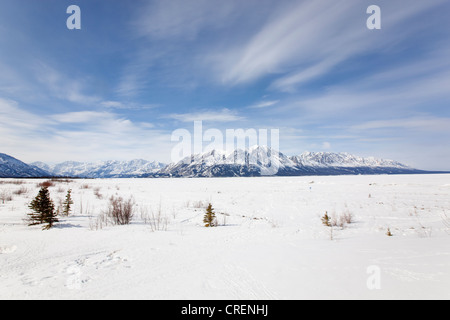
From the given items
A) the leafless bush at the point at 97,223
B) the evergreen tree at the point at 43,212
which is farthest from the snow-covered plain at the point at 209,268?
the leafless bush at the point at 97,223

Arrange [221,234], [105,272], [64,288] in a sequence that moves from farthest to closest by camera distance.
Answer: [221,234] → [105,272] → [64,288]

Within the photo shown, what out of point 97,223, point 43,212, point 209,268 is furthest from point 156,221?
point 209,268

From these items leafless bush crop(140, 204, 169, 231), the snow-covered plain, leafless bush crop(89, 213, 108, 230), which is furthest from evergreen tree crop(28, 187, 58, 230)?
leafless bush crop(140, 204, 169, 231)

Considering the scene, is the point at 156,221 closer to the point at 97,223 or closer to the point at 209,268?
the point at 97,223

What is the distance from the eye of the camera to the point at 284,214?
41.4 feet

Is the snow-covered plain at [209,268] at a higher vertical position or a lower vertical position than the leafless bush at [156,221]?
higher

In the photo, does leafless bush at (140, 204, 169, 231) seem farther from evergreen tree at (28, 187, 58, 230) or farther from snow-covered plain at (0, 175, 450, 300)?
evergreen tree at (28, 187, 58, 230)

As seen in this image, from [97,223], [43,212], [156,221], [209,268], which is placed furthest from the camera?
[156,221]

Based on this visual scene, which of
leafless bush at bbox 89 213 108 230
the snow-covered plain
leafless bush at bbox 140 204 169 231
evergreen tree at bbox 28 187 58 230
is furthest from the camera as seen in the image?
leafless bush at bbox 140 204 169 231

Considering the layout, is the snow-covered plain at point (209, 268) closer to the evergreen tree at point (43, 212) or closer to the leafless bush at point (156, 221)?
the evergreen tree at point (43, 212)

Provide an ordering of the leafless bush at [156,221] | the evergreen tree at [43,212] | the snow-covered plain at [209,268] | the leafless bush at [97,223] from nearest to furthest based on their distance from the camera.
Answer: the snow-covered plain at [209,268] → the evergreen tree at [43,212] → the leafless bush at [97,223] → the leafless bush at [156,221]

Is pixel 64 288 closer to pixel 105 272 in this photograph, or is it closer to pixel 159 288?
pixel 105 272
